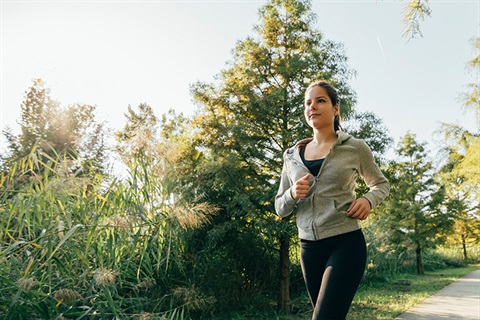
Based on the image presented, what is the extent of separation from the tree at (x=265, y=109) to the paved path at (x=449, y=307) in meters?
2.18

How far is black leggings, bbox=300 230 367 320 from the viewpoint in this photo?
1719 mm

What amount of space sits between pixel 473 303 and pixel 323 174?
7.12 metres

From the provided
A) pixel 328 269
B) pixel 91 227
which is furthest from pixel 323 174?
pixel 91 227

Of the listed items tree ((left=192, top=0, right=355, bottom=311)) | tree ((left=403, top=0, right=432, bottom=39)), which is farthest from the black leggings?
tree ((left=192, top=0, right=355, bottom=311))

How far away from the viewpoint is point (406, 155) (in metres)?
16.5

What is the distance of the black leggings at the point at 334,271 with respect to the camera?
5.64 ft

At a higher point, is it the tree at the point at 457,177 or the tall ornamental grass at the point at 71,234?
the tree at the point at 457,177

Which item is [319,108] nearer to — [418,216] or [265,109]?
[265,109]

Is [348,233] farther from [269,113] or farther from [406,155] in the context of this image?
[406,155]

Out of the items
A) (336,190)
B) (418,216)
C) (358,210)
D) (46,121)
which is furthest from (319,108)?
(46,121)

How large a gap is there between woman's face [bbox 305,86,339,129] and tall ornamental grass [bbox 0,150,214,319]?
1.44 m

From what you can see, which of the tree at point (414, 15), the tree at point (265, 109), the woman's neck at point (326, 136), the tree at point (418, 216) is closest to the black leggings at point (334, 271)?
the woman's neck at point (326, 136)

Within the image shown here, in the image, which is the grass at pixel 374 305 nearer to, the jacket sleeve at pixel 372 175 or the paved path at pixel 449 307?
the paved path at pixel 449 307

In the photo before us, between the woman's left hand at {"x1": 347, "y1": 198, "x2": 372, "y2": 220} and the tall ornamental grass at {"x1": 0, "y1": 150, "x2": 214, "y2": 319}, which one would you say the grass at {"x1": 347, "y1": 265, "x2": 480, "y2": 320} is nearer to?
the tall ornamental grass at {"x1": 0, "y1": 150, "x2": 214, "y2": 319}
